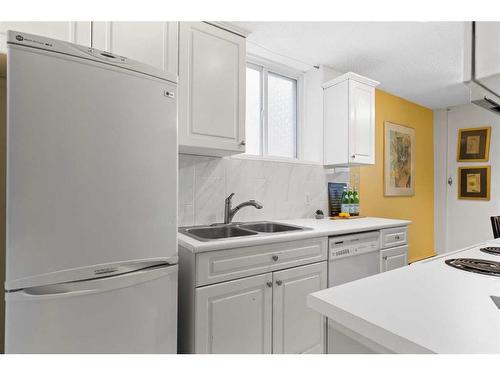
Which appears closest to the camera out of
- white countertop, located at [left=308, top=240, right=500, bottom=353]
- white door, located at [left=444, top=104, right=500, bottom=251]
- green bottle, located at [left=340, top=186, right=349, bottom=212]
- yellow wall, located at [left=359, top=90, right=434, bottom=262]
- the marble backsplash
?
white countertop, located at [left=308, top=240, right=500, bottom=353]

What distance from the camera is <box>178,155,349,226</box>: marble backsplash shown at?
1.99m

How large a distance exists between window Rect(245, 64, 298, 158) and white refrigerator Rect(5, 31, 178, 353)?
4.23 feet

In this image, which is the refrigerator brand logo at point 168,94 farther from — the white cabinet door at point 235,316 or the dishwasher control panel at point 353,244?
the dishwasher control panel at point 353,244

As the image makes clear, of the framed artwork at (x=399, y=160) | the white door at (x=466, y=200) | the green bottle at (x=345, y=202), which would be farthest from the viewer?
the white door at (x=466, y=200)

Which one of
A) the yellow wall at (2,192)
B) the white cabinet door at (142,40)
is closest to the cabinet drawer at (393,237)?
the white cabinet door at (142,40)

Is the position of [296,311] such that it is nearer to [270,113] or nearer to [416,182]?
[270,113]

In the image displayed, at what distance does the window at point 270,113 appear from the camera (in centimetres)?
250

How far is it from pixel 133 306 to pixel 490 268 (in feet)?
4.76

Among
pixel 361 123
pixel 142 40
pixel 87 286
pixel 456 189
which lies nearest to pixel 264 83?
pixel 361 123

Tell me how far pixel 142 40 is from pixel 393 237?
2407 mm

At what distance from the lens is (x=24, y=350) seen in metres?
0.96

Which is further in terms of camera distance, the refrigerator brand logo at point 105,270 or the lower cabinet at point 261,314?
the lower cabinet at point 261,314

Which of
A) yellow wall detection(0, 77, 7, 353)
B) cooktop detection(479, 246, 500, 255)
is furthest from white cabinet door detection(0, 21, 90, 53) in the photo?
cooktop detection(479, 246, 500, 255)

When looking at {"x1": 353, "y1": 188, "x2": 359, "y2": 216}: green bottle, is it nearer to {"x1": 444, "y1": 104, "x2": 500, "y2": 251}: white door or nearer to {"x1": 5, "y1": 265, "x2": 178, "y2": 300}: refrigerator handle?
{"x1": 5, "y1": 265, "x2": 178, "y2": 300}: refrigerator handle
